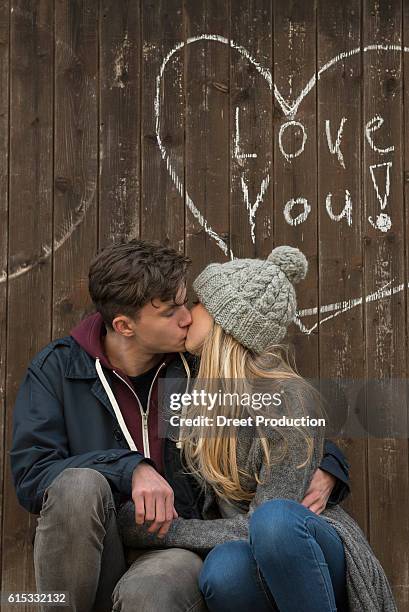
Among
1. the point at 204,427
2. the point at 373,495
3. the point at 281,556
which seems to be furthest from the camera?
the point at 373,495

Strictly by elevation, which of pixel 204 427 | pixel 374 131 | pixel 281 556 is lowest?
pixel 281 556

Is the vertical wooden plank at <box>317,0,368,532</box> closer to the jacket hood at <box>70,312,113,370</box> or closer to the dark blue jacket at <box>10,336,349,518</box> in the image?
the dark blue jacket at <box>10,336,349,518</box>

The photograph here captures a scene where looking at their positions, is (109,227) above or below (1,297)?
above

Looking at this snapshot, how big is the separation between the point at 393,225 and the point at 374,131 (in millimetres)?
335

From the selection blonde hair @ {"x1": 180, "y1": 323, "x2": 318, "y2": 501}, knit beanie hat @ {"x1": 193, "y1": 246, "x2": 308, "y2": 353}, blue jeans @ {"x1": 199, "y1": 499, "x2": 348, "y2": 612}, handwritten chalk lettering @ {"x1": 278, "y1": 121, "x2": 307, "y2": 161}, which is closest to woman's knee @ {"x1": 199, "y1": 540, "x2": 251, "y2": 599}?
blue jeans @ {"x1": 199, "y1": 499, "x2": 348, "y2": 612}

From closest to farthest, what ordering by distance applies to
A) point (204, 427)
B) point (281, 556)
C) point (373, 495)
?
point (281, 556), point (204, 427), point (373, 495)

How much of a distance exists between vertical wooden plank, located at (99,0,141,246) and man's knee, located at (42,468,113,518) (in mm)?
1034

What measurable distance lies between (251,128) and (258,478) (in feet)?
4.10

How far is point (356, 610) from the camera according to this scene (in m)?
2.22

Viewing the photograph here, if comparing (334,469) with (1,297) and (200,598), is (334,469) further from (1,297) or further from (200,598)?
(1,297)

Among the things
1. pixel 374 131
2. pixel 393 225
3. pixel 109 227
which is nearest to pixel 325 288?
pixel 393 225

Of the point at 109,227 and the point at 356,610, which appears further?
the point at 109,227

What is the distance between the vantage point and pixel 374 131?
3055mm

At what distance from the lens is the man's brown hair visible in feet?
8.25
